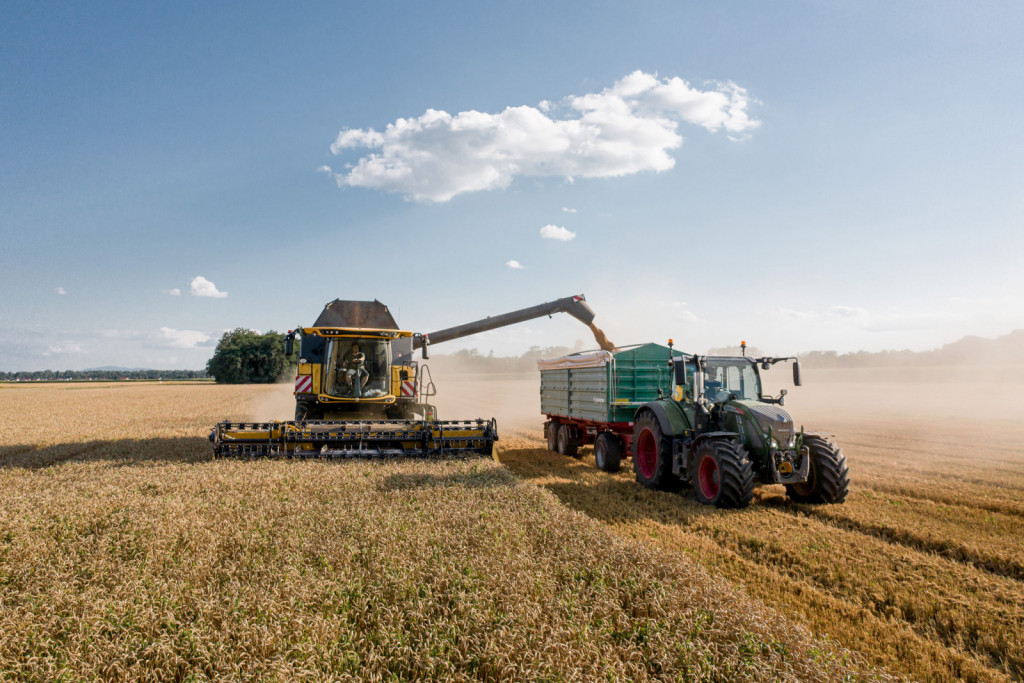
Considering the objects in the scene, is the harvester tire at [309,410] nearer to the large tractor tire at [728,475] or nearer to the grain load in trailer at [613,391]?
the grain load in trailer at [613,391]

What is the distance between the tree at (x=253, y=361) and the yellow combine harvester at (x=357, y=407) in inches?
2488

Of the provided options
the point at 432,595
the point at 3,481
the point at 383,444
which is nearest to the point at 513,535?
the point at 432,595

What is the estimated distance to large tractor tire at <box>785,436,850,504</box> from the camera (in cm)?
791

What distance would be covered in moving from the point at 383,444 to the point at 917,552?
26.0 feet

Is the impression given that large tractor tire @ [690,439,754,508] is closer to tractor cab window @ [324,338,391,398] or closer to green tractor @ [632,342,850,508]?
green tractor @ [632,342,850,508]

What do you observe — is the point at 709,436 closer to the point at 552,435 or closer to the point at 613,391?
the point at 613,391

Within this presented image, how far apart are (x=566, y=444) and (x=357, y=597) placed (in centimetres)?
927

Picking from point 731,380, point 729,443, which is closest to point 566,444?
point 731,380

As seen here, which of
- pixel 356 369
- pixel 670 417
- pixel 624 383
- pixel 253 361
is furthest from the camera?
pixel 253 361

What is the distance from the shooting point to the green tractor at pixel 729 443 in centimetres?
780

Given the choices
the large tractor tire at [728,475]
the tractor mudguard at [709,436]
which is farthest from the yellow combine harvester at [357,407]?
the large tractor tire at [728,475]

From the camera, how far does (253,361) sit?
72.8 m

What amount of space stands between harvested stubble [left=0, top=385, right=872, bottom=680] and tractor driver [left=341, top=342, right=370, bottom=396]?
17.6ft

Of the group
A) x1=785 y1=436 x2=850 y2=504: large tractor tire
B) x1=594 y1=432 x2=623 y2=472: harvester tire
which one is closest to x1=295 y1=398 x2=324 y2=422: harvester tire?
x1=594 y1=432 x2=623 y2=472: harvester tire
